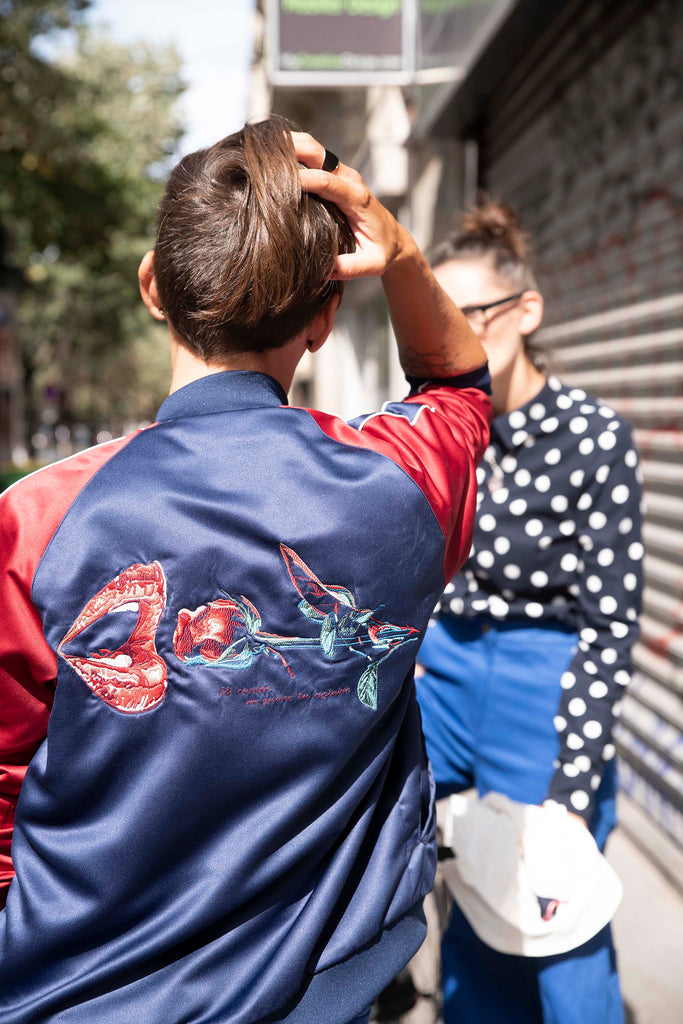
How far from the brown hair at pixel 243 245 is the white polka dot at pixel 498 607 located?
3.84 feet

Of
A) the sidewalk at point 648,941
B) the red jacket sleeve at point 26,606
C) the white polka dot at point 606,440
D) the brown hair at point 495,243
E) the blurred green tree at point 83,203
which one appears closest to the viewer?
the red jacket sleeve at point 26,606

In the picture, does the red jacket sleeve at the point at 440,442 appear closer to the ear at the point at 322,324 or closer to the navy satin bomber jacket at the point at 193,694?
the navy satin bomber jacket at the point at 193,694

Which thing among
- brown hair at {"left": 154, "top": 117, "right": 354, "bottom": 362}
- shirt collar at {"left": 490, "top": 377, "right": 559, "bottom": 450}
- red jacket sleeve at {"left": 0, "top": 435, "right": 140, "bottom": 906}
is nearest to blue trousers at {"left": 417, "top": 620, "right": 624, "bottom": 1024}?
shirt collar at {"left": 490, "top": 377, "right": 559, "bottom": 450}

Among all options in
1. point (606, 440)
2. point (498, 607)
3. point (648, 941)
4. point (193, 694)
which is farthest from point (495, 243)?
point (648, 941)

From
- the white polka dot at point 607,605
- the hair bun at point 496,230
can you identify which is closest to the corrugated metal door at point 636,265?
the hair bun at point 496,230

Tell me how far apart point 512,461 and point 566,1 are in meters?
3.31

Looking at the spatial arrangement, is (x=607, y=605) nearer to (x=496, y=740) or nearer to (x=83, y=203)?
(x=496, y=740)

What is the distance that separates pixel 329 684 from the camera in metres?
1.16

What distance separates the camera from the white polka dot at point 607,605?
2006 millimetres

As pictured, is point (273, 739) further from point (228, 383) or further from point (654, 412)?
point (654, 412)

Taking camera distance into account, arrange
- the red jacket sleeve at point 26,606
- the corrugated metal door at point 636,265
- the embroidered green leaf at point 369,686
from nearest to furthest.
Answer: the red jacket sleeve at point 26,606
the embroidered green leaf at point 369,686
the corrugated metal door at point 636,265

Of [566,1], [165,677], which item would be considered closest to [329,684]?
[165,677]

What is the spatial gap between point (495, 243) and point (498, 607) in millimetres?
968

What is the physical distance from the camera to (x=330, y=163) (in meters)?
1.23
